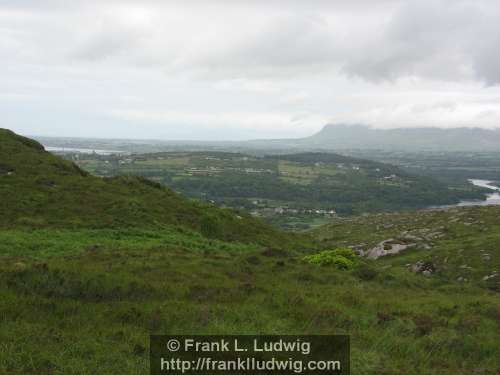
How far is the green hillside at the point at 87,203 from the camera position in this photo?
2575 cm

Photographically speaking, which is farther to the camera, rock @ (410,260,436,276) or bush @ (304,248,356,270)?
rock @ (410,260,436,276)

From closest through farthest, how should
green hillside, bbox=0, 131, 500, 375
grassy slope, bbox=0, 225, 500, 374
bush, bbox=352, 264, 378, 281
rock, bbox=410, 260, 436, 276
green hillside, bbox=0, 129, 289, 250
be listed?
grassy slope, bbox=0, 225, 500, 374 → green hillside, bbox=0, 131, 500, 375 → bush, bbox=352, 264, 378, 281 → green hillside, bbox=0, 129, 289, 250 → rock, bbox=410, 260, 436, 276

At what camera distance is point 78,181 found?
32812 mm

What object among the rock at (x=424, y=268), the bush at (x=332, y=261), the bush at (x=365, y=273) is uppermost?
the bush at (x=332, y=261)

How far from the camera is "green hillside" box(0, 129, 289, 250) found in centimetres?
2575

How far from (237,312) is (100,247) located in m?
11.8

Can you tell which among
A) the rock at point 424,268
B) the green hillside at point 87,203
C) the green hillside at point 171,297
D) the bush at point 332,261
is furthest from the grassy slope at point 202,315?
the rock at point 424,268

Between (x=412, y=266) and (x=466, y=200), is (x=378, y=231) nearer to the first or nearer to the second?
(x=412, y=266)

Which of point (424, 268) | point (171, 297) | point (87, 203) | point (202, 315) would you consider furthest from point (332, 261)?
point (87, 203)

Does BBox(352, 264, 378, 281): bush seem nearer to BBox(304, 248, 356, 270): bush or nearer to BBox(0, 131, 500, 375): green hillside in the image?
BBox(0, 131, 500, 375): green hillside

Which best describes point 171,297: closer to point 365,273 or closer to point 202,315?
point 202,315

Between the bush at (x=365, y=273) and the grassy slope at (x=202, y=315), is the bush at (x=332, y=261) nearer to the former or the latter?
the bush at (x=365, y=273)

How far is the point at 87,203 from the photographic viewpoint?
28.6 metres

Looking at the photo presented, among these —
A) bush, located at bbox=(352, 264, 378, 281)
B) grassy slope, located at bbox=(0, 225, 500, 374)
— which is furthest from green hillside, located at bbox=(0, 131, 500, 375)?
bush, located at bbox=(352, 264, 378, 281)
